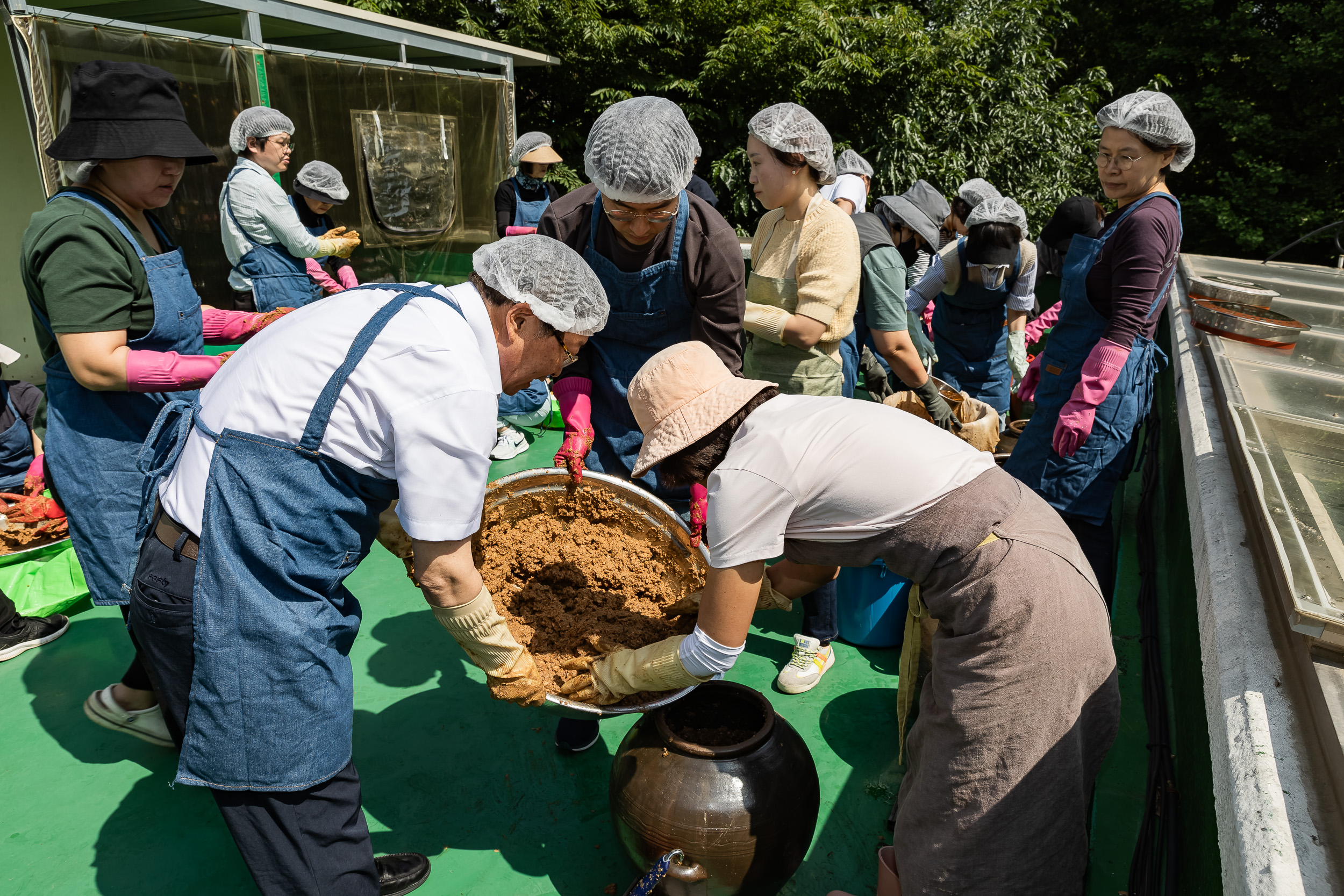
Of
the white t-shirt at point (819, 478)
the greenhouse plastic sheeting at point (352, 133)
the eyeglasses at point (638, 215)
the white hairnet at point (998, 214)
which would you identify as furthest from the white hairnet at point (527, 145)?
the white t-shirt at point (819, 478)

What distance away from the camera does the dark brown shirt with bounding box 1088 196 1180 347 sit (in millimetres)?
2582

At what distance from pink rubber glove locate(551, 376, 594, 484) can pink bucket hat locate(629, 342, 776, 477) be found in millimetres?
592

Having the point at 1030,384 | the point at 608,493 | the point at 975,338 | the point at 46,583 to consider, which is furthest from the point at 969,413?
the point at 46,583

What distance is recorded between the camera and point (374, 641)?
322cm

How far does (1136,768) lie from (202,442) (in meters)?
2.92

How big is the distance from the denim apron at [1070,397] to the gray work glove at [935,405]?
1.47ft

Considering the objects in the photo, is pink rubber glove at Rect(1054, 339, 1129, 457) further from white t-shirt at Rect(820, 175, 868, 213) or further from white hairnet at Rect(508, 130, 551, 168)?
white hairnet at Rect(508, 130, 551, 168)

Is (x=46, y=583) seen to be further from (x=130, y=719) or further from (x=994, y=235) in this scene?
(x=994, y=235)

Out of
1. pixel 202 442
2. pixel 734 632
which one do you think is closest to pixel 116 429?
pixel 202 442

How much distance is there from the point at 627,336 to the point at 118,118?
1.45 meters

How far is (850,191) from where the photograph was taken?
4656 mm

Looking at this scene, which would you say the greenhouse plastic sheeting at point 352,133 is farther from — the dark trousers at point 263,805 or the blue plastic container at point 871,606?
the blue plastic container at point 871,606

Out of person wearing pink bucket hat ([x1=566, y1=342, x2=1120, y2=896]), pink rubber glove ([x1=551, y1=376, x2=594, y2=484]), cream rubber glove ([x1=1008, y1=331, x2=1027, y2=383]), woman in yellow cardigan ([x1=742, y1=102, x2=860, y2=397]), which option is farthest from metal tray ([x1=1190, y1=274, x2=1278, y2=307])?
pink rubber glove ([x1=551, y1=376, x2=594, y2=484])

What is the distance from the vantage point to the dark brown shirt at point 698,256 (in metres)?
2.43
